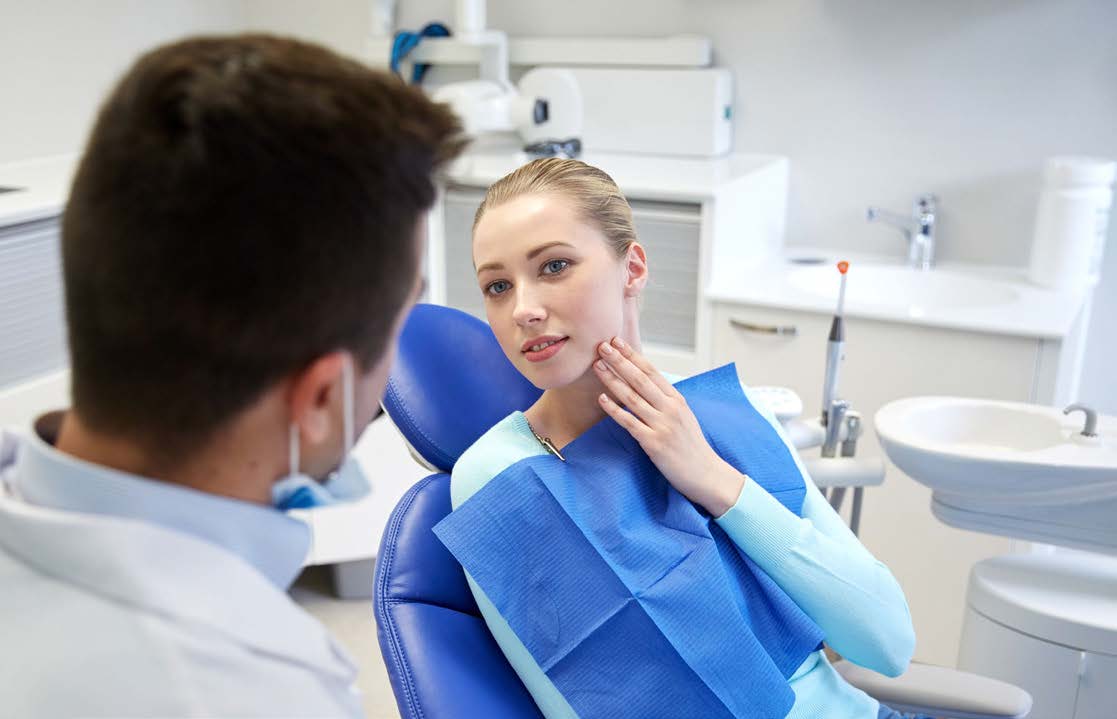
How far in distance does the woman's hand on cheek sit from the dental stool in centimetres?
21

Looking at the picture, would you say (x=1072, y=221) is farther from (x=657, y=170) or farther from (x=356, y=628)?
(x=356, y=628)

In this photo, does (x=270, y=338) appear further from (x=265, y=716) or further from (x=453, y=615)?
(x=453, y=615)

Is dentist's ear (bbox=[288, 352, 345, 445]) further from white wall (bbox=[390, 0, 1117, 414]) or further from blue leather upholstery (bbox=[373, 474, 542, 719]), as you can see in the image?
white wall (bbox=[390, 0, 1117, 414])

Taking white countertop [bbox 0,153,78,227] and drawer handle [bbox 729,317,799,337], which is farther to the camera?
drawer handle [bbox 729,317,799,337]

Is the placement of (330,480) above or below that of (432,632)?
above

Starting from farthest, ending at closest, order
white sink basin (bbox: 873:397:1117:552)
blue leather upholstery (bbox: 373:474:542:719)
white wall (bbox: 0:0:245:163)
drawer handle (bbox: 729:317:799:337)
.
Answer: white wall (bbox: 0:0:245:163) < drawer handle (bbox: 729:317:799:337) < white sink basin (bbox: 873:397:1117:552) < blue leather upholstery (bbox: 373:474:542:719)

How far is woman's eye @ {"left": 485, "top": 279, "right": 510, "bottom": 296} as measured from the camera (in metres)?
1.29

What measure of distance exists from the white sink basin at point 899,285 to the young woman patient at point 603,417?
1332mm

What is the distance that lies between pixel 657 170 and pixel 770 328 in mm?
582

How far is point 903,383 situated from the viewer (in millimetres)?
2262

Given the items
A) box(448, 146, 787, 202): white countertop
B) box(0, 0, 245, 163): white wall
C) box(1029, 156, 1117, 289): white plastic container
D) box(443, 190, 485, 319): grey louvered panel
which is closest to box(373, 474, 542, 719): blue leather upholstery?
box(448, 146, 787, 202): white countertop

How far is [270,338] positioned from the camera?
2.13ft

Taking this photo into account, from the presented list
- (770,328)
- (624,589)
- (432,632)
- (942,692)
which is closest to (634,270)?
(624,589)

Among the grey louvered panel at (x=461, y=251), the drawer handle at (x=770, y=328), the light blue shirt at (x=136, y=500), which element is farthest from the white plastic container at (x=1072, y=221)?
the light blue shirt at (x=136, y=500)
